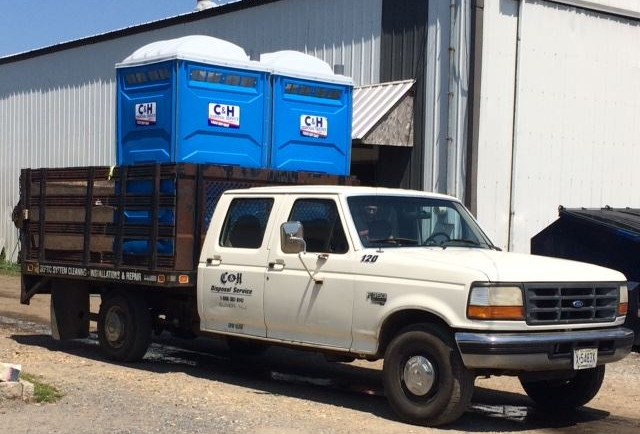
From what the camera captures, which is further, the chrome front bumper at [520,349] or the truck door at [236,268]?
the truck door at [236,268]

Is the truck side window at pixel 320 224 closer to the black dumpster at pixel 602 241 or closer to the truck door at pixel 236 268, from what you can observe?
the truck door at pixel 236 268

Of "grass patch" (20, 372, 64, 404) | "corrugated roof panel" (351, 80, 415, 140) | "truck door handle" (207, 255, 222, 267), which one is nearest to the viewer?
"grass patch" (20, 372, 64, 404)

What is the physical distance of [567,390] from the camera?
943cm

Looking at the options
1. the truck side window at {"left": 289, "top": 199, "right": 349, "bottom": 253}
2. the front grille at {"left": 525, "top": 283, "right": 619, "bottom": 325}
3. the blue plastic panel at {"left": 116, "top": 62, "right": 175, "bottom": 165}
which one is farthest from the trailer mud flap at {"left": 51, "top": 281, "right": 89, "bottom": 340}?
the front grille at {"left": 525, "top": 283, "right": 619, "bottom": 325}

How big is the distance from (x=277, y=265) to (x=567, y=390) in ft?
9.43

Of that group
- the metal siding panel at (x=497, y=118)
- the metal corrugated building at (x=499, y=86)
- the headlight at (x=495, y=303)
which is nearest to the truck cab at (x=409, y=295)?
the headlight at (x=495, y=303)

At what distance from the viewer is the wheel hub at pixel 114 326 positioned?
11.2 metres

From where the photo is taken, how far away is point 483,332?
8.07 meters

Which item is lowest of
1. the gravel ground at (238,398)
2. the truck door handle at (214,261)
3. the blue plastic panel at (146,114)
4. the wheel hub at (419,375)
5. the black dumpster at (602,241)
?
the gravel ground at (238,398)

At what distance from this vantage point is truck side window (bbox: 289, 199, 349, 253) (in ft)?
30.2

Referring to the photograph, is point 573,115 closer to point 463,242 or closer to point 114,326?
point 463,242

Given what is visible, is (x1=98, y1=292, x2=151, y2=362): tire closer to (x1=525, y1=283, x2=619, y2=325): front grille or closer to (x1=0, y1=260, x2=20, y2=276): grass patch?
(x1=525, y1=283, x2=619, y2=325): front grille

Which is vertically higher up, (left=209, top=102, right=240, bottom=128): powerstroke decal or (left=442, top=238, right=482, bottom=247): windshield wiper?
(left=209, top=102, right=240, bottom=128): powerstroke decal

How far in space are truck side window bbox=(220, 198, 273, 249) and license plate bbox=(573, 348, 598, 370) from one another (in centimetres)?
315
